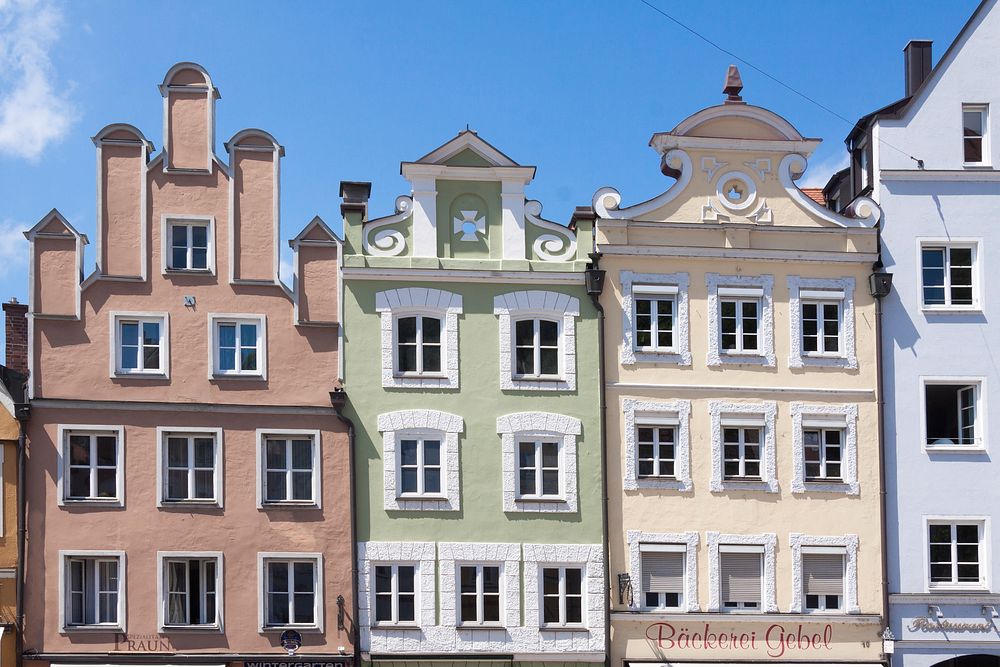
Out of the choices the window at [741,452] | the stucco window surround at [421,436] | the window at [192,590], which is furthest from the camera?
the window at [741,452]

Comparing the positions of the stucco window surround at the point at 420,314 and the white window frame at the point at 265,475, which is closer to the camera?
the white window frame at the point at 265,475

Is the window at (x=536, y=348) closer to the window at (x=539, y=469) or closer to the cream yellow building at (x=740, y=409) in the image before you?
the cream yellow building at (x=740, y=409)

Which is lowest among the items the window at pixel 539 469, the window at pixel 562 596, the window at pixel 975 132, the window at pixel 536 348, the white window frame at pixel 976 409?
the window at pixel 562 596

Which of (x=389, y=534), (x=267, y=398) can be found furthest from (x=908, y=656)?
(x=267, y=398)

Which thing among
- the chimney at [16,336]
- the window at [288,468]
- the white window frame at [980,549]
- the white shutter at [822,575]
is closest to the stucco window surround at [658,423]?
the white shutter at [822,575]

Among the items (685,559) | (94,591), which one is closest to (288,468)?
(94,591)

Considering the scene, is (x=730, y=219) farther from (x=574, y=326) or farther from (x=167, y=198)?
(x=167, y=198)

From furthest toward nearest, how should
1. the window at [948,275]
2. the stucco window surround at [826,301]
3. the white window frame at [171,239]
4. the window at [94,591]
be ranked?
the window at [948,275] < the stucco window surround at [826,301] < the white window frame at [171,239] < the window at [94,591]

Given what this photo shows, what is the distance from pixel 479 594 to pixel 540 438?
398cm

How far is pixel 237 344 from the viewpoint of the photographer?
113ft

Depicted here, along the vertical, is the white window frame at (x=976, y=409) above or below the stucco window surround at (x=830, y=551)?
above

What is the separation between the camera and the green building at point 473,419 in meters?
34.2

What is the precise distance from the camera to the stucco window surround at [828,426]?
117ft

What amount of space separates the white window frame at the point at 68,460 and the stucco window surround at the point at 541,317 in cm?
907
